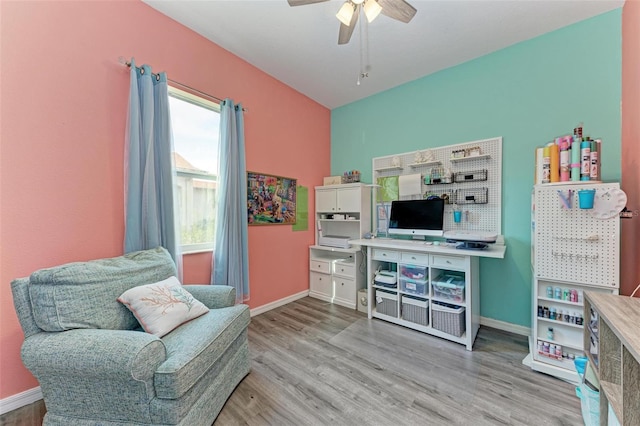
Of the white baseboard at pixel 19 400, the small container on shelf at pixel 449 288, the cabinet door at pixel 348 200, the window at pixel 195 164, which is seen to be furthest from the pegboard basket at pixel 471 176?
the white baseboard at pixel 19 400

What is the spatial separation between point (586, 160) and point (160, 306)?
3027 millimetres

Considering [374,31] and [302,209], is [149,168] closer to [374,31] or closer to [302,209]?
[302,209]

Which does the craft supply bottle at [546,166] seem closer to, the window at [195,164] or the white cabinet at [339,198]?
the white cabinet at [339,198]

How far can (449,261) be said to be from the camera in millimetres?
2283

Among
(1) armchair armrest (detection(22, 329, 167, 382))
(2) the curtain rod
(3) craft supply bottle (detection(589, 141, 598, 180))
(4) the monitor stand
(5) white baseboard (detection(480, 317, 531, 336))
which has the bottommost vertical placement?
(5) white baseboard (detection(480, 317, 531, 336))

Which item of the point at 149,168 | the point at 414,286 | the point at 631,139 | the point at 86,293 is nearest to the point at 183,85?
the point at 149,168

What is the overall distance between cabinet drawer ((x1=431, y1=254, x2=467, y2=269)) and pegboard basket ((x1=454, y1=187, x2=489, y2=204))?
0.77 metres

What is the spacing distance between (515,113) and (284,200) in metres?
2.73

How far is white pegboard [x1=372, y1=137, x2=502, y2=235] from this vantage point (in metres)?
2.52

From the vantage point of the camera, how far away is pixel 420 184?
2945 mm


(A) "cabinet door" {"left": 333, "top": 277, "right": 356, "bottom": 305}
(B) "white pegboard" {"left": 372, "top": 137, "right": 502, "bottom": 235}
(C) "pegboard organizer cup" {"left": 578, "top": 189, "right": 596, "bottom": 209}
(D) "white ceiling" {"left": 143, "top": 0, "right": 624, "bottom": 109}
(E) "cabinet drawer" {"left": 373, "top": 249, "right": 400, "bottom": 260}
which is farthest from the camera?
(A) "cabinet door" {"left": 333, "top": 277, "right": 356, "bottom": 305}

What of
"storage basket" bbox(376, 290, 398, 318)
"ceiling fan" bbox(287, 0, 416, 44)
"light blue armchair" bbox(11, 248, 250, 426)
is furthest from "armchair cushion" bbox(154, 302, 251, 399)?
"ceiling fan" bbox(287, 0, 416, 44)

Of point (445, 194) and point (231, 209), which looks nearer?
point (231, 209)

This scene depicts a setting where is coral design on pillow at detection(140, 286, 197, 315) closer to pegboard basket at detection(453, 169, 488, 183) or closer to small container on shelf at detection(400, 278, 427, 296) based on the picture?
small container on shelf at detection(400, 278, 427, 296)
